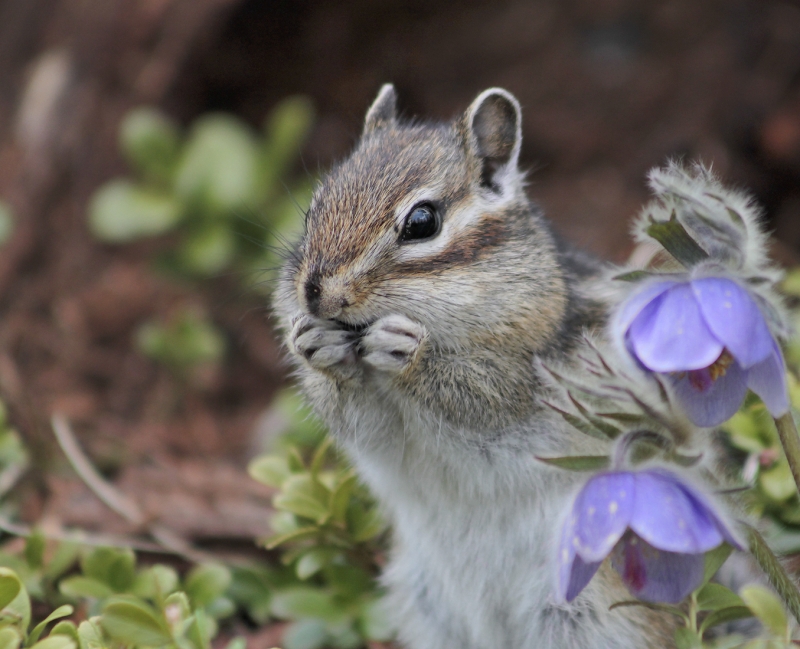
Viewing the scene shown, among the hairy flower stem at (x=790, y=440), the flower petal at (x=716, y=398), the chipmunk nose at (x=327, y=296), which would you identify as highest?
the chipmunk nose at (x=327, y=296)

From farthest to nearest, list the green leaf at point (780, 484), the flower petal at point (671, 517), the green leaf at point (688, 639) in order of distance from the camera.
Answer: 1. the green leaf at point (780, 484)
2. the green leaf at point (688, 639)
3. the flower petal at point (671, 517)

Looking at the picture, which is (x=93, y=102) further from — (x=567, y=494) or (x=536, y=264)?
(x=567, y=494)

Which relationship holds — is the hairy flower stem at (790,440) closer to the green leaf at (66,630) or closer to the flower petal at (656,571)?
the flower petal at (656,571)

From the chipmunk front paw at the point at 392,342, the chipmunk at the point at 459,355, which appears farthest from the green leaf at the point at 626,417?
the chipmunk front paw at the point at 392,342

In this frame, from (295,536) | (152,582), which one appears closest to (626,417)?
(295,536)

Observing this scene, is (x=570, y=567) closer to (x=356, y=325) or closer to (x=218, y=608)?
(x=356, y=325)

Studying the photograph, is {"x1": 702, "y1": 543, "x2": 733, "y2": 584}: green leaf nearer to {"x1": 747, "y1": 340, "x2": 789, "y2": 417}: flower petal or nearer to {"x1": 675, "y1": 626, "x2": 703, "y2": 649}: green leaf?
{"x1": 675, "y1": 626, "x2": 703, "y2": 649}: green leaf
